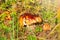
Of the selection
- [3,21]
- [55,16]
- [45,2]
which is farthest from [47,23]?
[3,21]

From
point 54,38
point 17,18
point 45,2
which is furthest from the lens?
point 45,2

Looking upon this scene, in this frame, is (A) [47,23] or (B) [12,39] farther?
(A) [47,23]

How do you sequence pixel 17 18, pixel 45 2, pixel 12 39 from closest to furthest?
pixel 12 39 < pixel 17 18 < pixel 45 2

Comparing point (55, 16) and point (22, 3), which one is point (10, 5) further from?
point (55, 16)

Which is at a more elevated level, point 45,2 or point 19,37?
point 45,2

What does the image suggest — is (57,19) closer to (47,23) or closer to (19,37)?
(47,23)

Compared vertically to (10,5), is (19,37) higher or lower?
lower

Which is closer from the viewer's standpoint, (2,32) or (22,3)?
(2,32)

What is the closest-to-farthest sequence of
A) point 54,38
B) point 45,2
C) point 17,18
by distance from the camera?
point 54,38
point 17,18
point 45,2

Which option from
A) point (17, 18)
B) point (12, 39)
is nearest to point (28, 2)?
point (17, 18)
